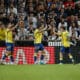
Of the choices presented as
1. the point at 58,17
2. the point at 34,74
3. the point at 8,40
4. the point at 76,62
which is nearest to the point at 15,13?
the point at 58,17

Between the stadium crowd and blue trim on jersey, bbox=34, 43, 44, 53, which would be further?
the stadium crowd

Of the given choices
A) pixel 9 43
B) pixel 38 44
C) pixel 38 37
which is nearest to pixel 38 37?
pixel 38 37

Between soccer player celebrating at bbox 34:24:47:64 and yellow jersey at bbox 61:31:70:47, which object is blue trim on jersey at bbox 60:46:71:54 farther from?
soccer player celebrating at bbox 34:24:47:64

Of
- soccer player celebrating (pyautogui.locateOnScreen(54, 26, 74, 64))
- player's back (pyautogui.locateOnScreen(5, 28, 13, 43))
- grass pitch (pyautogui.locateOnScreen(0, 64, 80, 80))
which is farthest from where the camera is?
player's back (pyautogui.locateOnScreen(5, 28, 13, 43))

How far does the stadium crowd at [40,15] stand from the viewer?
20.1 meters

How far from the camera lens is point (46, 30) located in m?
20.2

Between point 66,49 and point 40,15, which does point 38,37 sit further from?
point 40,15

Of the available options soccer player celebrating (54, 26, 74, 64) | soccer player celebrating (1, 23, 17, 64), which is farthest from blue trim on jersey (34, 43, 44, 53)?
soccer player celebrating (1, 23, 17, 64)

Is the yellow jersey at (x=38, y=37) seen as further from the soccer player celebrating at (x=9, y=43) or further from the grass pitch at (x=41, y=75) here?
the grass pitch at (x=41, y=75)

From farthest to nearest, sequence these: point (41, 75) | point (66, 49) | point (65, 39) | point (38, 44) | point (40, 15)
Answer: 1. point (40, 15)
2. point (65, 39)
3. point (66, 49)
4. point (38, 44)
5. point (41, 75)

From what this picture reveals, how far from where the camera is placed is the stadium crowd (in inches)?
792

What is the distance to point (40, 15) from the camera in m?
21.6

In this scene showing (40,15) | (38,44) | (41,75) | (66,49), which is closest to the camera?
(41,75)

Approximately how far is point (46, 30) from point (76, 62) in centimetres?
268
